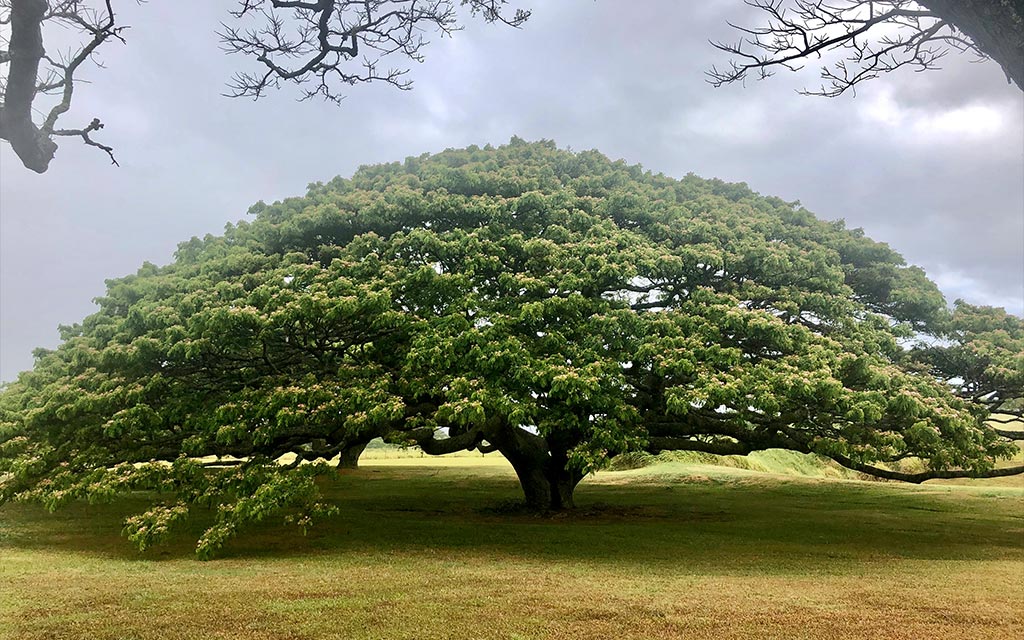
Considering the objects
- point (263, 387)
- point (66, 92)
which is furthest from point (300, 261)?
point (66, 92)

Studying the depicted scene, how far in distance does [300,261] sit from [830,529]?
38.3ft

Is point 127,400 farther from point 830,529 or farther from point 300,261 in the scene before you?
point 830,529

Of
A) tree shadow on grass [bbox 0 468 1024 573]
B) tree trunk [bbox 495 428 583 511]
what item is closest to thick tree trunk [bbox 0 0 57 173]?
tree shadow on grass [bbox 0 468 1024 573]

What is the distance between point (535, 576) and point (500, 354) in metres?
3.05

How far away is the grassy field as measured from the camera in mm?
5922

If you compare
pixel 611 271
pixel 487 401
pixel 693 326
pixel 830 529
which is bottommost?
pixel 830 529

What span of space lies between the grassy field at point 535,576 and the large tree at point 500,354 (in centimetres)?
115

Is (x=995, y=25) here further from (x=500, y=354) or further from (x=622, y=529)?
(x=622, y=529)

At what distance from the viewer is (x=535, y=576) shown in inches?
312

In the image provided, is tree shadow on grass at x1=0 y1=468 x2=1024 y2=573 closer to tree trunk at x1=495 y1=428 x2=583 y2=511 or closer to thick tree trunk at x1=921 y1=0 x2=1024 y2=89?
tree trunk at x1=495 y1=428 x2=583 y2=511

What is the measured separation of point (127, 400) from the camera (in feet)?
32.9

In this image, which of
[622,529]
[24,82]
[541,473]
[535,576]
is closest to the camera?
[24,82]

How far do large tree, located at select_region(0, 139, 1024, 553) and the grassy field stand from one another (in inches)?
45.2

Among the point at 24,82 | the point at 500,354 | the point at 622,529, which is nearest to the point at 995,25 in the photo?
the point at 24,82
